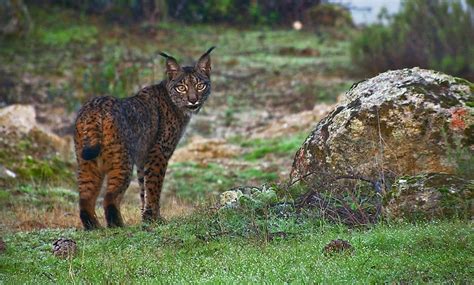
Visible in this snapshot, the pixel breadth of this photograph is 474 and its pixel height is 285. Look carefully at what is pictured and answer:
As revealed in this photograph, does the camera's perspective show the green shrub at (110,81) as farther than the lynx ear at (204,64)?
Yes

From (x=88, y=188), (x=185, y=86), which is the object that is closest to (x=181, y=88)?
(x=185, y=86)

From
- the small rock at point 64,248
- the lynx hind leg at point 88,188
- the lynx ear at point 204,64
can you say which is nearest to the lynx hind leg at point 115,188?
the lynx hind leg at point 88,188

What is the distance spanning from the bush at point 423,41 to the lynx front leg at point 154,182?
14538mm

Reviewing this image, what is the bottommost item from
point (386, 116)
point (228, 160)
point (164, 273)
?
point (228, 160)

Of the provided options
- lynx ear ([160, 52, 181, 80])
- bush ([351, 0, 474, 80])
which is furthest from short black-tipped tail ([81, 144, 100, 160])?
bush ([351, 0, 474, 80])

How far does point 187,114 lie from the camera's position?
12594 mm

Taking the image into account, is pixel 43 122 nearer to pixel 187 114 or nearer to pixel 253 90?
pixel 253 90

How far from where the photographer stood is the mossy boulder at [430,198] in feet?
29.6

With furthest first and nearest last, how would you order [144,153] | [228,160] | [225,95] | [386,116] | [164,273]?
[225,95] < [228,160] < [144,153] < [386,116] < [164,273]

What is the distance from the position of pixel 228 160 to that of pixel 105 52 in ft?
36.0

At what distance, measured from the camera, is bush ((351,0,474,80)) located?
25789 millimetres

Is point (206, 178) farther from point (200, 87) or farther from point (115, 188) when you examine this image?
point (115, 188)

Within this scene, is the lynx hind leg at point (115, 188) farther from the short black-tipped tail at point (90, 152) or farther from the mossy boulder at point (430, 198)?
the mossy boulder at point (430, 198)

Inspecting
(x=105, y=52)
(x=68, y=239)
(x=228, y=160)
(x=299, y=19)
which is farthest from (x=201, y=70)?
(x=299, y=19)
